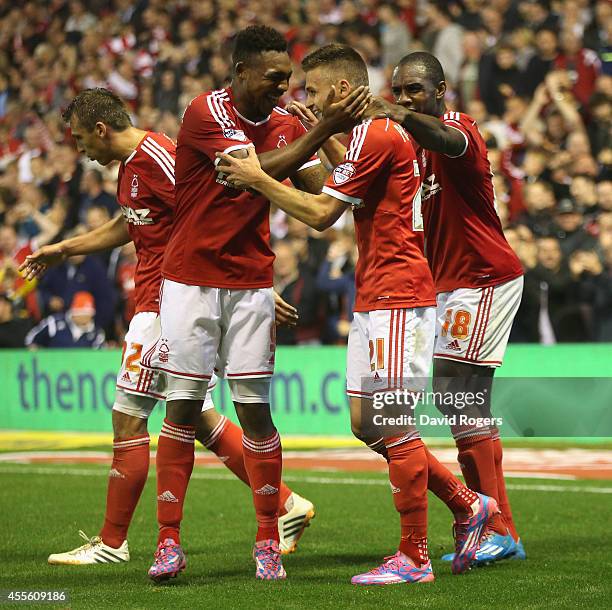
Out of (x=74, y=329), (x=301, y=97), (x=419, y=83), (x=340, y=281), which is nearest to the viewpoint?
(x=419, y=83)

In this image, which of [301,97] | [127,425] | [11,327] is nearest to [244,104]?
[127,425]

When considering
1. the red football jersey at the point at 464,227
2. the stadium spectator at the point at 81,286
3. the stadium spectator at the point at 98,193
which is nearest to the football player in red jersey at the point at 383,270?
the red football jersey at the point at 464,227

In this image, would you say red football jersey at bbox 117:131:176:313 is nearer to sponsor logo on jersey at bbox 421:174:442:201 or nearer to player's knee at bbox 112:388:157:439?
player's knee at bbox 112:388:157:439

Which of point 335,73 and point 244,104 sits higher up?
point 335,73

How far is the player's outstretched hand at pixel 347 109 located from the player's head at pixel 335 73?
22cm

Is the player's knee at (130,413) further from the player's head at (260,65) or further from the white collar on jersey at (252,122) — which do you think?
the player's head at (260,65)

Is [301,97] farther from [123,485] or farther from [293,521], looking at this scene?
[123,485]

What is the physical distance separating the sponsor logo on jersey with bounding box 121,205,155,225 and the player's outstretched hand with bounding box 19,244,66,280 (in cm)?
59

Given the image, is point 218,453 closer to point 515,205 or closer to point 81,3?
point 515,205

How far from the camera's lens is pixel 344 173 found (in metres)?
5.74

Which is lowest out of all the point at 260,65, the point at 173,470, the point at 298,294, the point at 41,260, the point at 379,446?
the point at 173,470

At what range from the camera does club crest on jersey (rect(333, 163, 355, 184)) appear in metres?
5.73

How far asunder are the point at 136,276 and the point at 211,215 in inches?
40.6

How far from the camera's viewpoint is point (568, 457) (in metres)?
11.8
